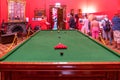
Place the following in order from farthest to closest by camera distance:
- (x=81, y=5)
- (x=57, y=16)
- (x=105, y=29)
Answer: (x=57, y=16) → (x=81, y=5) → (x=105, y=29)

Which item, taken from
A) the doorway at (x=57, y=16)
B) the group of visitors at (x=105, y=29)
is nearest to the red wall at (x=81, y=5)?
the doorway at (x=57, y=16)

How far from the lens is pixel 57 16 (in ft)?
50.8

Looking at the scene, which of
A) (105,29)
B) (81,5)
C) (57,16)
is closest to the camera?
(105,29)

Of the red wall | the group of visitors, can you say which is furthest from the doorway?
the group of visitors

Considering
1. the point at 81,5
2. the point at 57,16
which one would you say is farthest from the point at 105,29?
the point at 57,16

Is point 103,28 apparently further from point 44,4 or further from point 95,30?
point 44,4

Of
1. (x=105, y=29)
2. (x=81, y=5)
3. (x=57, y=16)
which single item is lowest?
(x=105, y=29)

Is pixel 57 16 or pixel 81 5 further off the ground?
pixel 81 5

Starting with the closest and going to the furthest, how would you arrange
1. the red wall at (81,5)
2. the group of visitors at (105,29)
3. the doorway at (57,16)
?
the group of visitors at (105,29) → the red wall at (81,5) → the doorway at (57,16)

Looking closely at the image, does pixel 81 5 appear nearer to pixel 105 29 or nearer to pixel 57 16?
pixel 57 16

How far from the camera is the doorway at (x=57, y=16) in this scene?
15.2 meters

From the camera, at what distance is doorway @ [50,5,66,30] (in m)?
15.2

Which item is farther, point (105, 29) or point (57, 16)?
point (57, 16)

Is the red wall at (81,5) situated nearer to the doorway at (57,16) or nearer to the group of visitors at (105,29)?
the doorway at (57,16)
